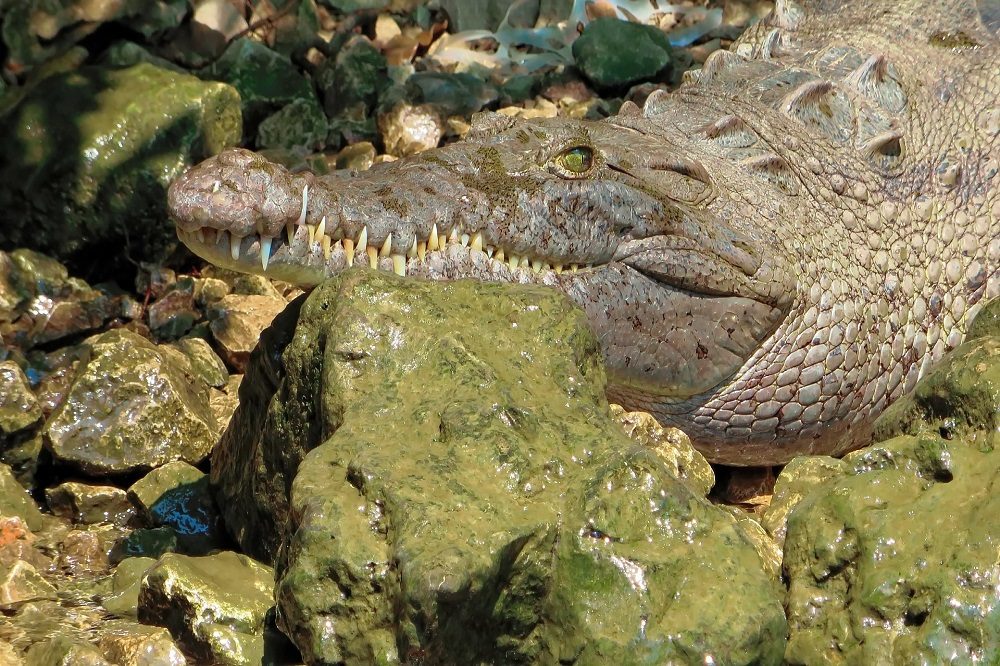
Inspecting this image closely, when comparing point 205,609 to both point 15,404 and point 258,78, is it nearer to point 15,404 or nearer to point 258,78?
point 15,404

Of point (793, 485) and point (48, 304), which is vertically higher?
point (793, 485)

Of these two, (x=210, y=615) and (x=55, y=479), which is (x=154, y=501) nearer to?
(x=55, y=479)

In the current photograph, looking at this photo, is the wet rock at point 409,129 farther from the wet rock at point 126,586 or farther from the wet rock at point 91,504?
the wet rock at point 126,586

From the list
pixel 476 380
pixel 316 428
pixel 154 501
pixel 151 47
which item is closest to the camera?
pixel 476 380

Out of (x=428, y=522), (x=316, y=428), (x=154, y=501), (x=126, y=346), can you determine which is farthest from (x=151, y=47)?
(x=428, y=522)

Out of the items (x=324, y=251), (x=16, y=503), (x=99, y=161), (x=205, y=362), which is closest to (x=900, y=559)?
(x=324, y=251)

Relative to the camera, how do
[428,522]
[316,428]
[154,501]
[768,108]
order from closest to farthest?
[428,522] < [316,428] < [154,501] < [768,108]

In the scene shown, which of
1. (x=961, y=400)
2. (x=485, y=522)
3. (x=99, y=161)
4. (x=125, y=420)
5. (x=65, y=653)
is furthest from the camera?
(x=99, y=161)

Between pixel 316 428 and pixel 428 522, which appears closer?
pixel 428 522
